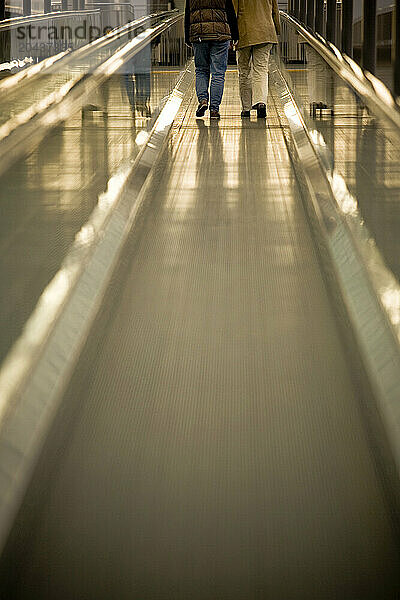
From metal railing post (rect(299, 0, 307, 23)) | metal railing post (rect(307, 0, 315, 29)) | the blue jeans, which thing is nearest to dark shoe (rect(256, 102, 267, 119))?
the blue jeans

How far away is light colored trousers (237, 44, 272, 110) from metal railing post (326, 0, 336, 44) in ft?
13.9

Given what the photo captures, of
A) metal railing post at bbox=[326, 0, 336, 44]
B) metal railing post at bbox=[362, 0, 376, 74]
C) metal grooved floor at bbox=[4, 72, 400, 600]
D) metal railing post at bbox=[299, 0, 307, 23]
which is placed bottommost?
metal grooved floor at bbox=[4, 72, 400, 600]

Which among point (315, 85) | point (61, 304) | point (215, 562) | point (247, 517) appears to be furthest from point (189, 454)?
point (315, 85)

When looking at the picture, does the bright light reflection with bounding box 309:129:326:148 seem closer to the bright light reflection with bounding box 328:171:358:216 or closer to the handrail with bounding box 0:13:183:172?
the bright light reflection with bounding box 328:171:358:216

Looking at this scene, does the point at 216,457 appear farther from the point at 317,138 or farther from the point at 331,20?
the point at 331,20

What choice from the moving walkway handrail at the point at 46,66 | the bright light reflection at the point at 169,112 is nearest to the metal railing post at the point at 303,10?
the bright light reflection at the point at 169,112

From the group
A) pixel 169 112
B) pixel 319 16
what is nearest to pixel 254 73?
pixel 169 112

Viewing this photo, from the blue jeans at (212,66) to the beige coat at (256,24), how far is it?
221 millimetres

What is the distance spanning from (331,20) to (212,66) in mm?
5141

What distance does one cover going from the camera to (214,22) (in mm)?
8383

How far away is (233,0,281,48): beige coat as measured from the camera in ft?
27.7

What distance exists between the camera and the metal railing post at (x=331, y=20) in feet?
41.6

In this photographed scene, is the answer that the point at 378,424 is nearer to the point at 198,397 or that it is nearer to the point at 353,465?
the point at 353,465

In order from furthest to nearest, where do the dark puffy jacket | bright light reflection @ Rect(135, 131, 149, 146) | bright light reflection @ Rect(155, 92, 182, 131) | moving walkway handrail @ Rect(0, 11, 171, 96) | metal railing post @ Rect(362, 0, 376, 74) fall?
the dark puffy jacket
metal railing post @ Rect(362, 0, 376, 74)
bright light reflection @ Rect(155, 92, 182, 131)
bright light reflection @ Rect(135, 131, 149, 146)
moving walkway handrail @ Rect(0, 11, 171, 96)
